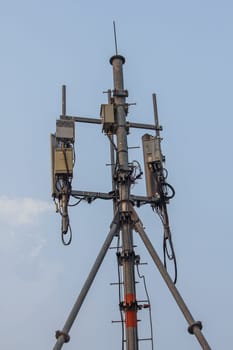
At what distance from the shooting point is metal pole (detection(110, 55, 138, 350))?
10.2 metres

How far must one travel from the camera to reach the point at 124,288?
1044 centimetres

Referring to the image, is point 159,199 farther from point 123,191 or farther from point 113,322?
point 113,322

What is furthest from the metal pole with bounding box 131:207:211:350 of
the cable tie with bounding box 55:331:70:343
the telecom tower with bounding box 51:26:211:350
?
the cable tie with bounding box 55:331:70:343

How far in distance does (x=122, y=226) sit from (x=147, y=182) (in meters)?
1.39

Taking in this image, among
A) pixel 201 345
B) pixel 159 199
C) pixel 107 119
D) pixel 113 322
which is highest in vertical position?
pixel 107 119

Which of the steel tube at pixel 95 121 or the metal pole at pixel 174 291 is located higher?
Result: the steel tube at pixel 95 121

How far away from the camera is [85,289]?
32.3ft

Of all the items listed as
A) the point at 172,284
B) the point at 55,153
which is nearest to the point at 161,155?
the point at 55,153

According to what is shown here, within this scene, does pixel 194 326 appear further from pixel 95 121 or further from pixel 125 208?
pixel 95 121

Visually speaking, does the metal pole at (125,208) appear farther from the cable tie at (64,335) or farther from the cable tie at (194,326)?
the cable tie at (64,335)

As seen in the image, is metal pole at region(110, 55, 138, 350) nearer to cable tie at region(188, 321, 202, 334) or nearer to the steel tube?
the steel tube

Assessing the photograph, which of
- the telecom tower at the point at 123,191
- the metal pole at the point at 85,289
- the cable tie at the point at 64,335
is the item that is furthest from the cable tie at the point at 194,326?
the cable tie at the point at 64,335

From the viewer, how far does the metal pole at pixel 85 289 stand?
917cm

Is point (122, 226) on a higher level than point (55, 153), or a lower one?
lower
